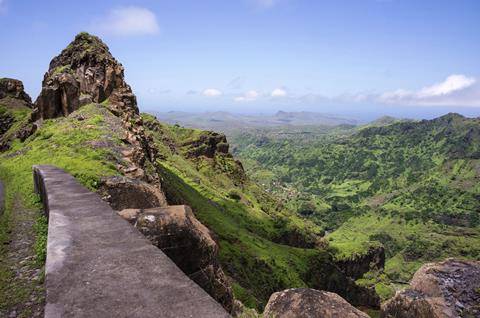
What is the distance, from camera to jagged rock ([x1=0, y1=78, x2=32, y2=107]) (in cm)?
9619

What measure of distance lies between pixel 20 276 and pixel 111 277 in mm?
5160

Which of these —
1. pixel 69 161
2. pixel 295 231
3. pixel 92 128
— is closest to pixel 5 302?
pixel 69 161

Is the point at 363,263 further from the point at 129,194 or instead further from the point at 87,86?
the point at 129,194

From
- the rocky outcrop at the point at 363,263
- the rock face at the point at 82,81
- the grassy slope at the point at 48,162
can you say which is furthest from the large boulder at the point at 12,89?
the rocky outcrop at the point at 363,263

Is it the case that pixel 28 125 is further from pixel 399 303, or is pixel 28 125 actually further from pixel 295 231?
pixel 295 231

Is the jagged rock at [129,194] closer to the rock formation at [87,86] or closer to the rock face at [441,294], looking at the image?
the rock face at [441,294]

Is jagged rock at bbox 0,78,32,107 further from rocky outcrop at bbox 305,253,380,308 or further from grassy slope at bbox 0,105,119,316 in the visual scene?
rocky outcrop at bbox 305,253,380,308

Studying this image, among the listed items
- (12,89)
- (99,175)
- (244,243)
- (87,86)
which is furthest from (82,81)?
(99,175)

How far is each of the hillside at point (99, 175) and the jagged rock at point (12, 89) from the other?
0.82 ft

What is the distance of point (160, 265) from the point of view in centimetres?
890

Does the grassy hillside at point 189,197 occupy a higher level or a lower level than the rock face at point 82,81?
lower

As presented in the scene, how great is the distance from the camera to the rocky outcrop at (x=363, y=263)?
134050 mm

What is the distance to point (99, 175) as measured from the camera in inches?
941

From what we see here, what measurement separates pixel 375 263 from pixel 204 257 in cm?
15352
